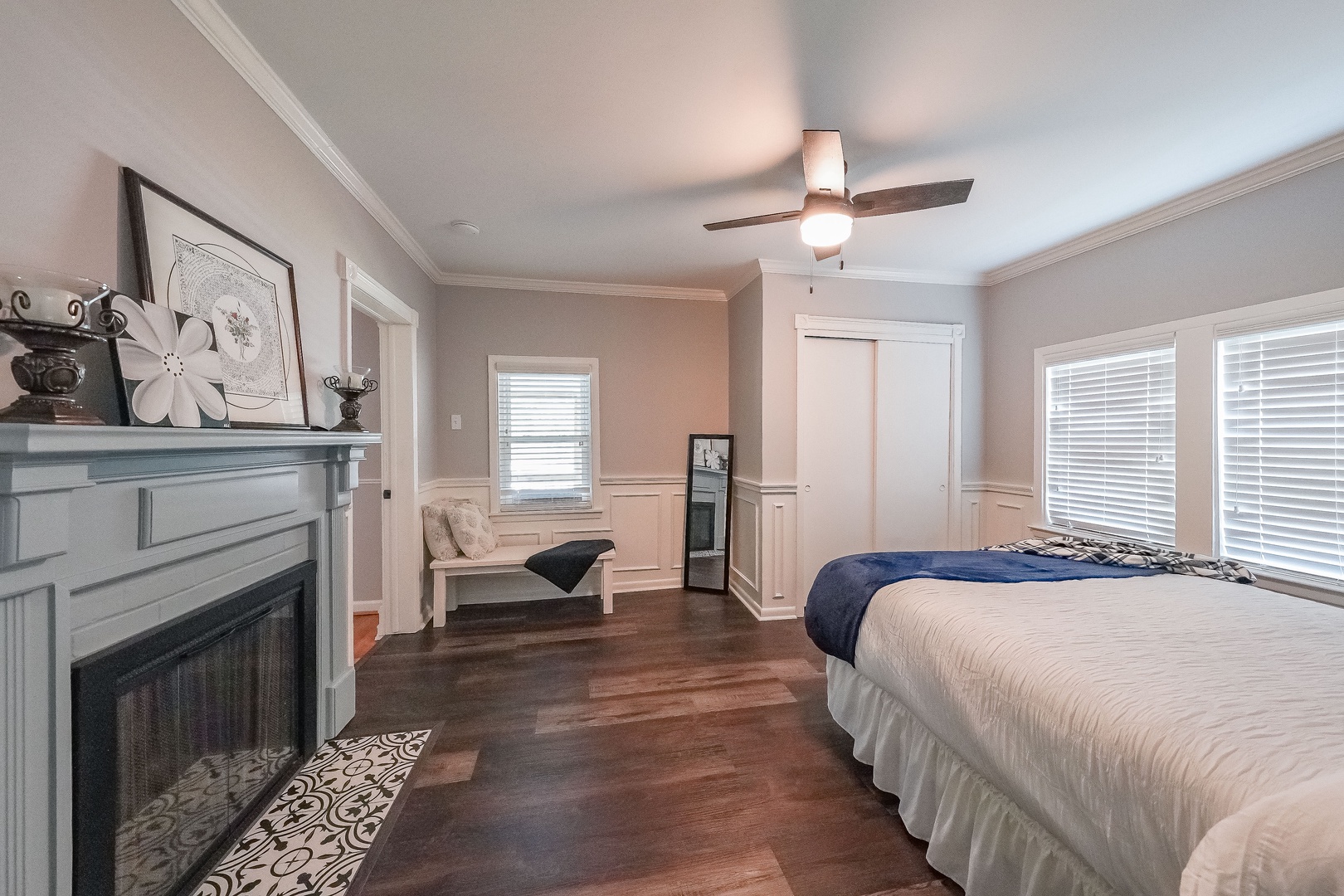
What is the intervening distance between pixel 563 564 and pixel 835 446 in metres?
2.23

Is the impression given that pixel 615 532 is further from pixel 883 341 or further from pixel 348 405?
pixel 883 341

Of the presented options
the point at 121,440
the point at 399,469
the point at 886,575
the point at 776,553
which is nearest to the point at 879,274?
the point at 776,553

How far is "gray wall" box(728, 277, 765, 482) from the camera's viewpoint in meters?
3.62

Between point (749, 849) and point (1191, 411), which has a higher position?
point (1191, 411)

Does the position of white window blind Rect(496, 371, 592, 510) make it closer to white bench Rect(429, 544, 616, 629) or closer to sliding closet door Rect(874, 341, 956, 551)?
white bench Rect(429, 544, 616, 629)

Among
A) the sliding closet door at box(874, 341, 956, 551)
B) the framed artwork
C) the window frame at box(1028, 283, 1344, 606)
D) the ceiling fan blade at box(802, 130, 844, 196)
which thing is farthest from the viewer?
the sliding closet door at box(874, 341, 956, 551)

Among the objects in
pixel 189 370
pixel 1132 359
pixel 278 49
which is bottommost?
pixel 189 370

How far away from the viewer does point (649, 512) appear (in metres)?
4.20

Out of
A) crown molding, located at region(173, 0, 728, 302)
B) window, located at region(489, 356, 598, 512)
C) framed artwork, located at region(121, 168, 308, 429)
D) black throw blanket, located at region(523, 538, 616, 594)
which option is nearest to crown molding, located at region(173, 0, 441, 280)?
crown molding, located at region(173, 0, 728, 302)

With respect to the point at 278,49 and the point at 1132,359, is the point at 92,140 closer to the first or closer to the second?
the point at 278,49

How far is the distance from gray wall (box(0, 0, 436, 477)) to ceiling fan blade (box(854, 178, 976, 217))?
90.0 inches

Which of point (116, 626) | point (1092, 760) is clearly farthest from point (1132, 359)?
point (116, 626)

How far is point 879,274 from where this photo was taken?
12.0ft

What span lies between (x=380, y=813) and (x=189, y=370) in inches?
61.2
